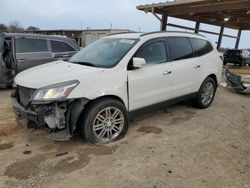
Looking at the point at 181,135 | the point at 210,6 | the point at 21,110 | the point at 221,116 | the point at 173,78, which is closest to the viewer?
the point at 21,110

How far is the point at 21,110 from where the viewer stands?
11.1ft

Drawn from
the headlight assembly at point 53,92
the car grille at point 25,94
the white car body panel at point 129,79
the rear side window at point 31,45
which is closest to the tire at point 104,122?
the white car body panel at point 129,79

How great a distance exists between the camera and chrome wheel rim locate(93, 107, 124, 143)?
3486 mm

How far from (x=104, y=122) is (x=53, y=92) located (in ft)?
3.01

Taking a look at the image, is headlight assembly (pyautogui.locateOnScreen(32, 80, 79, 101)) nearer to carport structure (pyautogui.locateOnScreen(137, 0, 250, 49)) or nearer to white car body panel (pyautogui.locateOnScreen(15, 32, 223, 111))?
white car body panel (pyautogui.locateOnScreen(15, 32, 223, 111))

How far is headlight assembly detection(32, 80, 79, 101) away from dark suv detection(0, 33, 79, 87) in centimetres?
395

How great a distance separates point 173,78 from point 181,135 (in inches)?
43.4

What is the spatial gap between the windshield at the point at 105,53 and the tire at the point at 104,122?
2.14 feet

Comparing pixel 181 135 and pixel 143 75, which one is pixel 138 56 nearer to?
pixel 143 75

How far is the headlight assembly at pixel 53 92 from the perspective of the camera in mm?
3072

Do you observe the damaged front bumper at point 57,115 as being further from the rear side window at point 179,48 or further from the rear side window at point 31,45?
the rear side window at point 31,45

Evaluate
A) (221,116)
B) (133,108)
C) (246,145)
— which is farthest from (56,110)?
(221,116)

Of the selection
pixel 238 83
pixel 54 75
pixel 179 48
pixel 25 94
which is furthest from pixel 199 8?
pixel 25 94

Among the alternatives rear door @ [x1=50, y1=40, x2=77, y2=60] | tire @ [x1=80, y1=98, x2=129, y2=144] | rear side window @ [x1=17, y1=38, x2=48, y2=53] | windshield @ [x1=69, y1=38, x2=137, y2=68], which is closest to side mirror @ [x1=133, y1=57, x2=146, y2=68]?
windshield @ [x1=69, y1=38, x2=137, y2=68]
